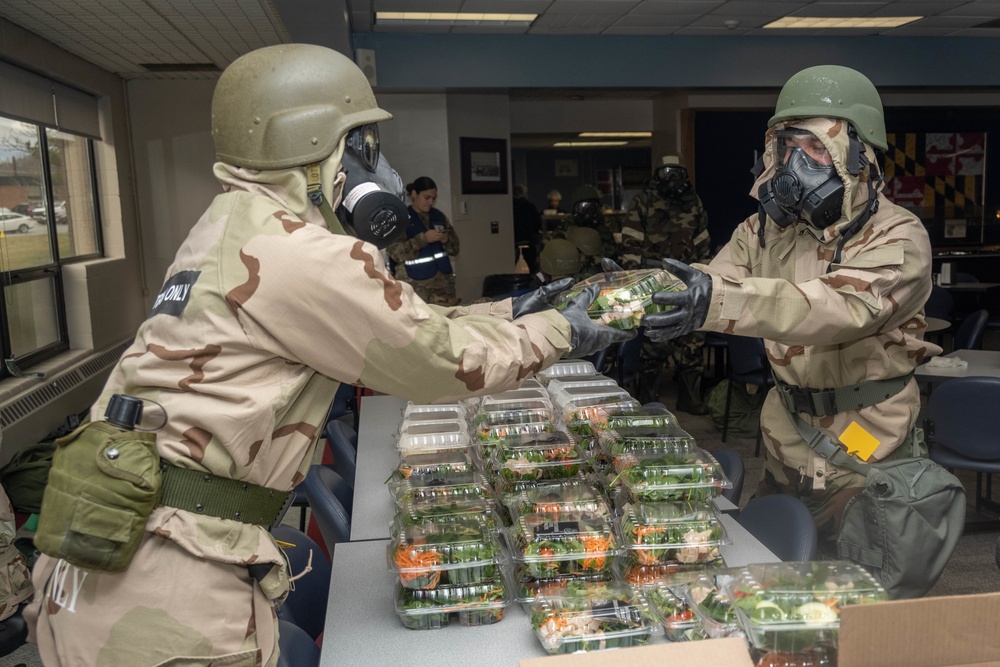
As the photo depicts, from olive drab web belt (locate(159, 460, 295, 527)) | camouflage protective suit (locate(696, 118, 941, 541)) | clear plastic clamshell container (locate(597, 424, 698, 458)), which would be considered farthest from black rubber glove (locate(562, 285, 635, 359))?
olive drab web belt (locate(159, 460, 295, 527))

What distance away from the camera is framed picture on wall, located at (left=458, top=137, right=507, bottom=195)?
8914mm

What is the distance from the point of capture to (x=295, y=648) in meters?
1.72

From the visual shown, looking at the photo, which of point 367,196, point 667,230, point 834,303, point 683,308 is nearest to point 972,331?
point 667,230

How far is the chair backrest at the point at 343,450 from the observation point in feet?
10.5

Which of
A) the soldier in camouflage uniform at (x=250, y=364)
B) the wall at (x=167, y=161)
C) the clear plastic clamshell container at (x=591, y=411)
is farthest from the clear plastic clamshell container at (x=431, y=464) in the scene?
the wall at (x=167, y=161)

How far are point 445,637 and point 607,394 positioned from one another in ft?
4.11

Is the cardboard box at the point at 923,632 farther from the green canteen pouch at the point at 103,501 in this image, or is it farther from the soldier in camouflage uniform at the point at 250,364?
the green canteen pouch at the point at 103,501

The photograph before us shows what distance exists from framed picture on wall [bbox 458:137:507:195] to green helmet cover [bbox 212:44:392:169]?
7.41 m

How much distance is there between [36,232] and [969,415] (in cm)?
568

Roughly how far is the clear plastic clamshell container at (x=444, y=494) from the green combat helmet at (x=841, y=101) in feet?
4.27

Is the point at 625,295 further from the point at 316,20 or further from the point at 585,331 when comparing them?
the point at 316,20

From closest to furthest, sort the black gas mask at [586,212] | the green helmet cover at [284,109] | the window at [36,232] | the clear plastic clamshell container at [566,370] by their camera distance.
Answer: the green helmet cover at [284,109] → the clear plastic clamshell container at [566,370] → the window at [36,232] → the black gas mask at [586,212]

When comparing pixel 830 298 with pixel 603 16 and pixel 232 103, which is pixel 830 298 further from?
pixel 603 16

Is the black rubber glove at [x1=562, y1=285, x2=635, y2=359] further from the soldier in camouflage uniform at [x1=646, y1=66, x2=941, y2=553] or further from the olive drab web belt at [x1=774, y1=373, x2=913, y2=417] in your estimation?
the olive drab web belt at [x1=774, y1=373, x2=913, y2=417]
